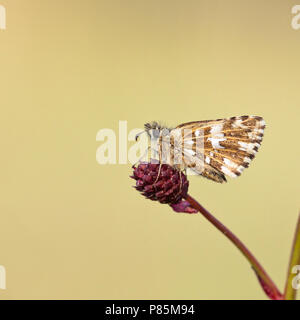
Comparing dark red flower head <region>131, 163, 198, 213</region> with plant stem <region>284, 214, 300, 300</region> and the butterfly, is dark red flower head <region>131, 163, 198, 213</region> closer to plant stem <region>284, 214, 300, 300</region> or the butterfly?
the butterfly

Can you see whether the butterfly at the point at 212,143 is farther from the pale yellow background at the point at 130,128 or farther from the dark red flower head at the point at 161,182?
the pale yellow background at the point at 130,128

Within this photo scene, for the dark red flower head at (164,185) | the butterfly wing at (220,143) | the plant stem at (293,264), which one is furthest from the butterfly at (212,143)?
the plant stem at (293,264)

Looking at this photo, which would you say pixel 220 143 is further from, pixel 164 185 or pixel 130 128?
pixel 130 128

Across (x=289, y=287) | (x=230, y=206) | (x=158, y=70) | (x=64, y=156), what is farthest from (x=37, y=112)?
(x=289, y=287)

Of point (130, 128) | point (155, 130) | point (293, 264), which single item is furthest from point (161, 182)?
point (130, 128)

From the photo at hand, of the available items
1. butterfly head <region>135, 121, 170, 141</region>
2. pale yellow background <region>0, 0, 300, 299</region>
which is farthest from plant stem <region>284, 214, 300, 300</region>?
pale yellow background <region>0, 0, 300, 299</region>

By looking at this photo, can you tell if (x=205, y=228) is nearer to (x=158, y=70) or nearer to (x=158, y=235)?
(x=158, y=235)
